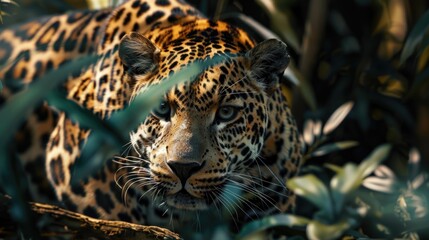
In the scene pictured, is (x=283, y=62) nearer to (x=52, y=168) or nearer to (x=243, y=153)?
(x=243, y=153)

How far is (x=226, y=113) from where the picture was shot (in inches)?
167

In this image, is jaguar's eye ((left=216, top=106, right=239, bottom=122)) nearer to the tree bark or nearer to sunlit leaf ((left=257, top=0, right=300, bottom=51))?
the tree bark

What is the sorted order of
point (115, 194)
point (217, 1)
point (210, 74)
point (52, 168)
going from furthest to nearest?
point (217, 1)
point (52, 168)
point (115, 194)
point (210, 74)

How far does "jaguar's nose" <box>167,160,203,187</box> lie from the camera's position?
3.93 metres

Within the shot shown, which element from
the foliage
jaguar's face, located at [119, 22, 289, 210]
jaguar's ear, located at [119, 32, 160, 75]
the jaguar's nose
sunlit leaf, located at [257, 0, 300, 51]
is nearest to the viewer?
the jaguar's nose

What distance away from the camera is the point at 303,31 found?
278 inches

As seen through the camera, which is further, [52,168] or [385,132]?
[385,132]

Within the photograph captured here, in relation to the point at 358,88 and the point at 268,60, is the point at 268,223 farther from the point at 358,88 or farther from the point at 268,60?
the point at 358,88

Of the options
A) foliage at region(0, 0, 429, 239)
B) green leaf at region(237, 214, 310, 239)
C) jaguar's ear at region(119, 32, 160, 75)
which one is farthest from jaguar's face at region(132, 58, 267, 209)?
foliage at region(0, 0, 429, 239)

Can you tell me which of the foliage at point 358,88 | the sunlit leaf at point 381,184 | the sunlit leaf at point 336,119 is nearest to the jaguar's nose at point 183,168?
the foliage at point 358,88

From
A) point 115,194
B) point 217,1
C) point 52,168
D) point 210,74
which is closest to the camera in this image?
point 210,74

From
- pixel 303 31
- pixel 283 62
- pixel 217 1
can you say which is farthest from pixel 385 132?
pixel 283 62

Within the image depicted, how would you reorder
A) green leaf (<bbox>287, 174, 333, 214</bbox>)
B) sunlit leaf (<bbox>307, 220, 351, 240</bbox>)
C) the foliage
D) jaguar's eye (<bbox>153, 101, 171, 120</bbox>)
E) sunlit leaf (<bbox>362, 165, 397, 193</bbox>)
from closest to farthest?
sunlit leaf (<bbox>307, 220, 351, 240</bbox>) < green leaf (<bbox>287, 174, 333, 214</bbox>) < jaguar's eye (<bbox>153, 101, 171, 120</bbox>) < sunlit leaf (<bbox>362, 165, 397, 193</bbox>) < the foliage

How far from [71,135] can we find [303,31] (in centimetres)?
269
